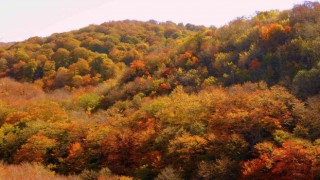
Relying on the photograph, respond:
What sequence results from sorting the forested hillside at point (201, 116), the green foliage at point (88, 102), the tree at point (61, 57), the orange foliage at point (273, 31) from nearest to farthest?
the forested hillside at point (201, 116) < the orange foliage at point (273, 31) < the green foliage at point (88, 102) < the tree at point (61, 57)

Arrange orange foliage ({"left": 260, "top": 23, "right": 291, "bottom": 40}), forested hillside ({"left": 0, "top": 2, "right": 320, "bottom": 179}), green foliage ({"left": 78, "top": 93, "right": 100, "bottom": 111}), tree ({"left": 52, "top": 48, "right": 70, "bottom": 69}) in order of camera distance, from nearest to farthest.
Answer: forested hillside ({"left": 0, "top": 2, "right": 320, "bottom": 179})
orange foliage ({"left": 260, "top": 23, "right": 291, "bottom": 40})
green foliage ({"left": 78, "top": 93, "right": 100, "bottom": 111})
tree ({"left": 52, "top": 48, "right": 70, "bottom": 69})

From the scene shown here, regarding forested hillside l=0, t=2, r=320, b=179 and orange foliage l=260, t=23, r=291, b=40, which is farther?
orange foliage l=260, t=23, r=291, b=40

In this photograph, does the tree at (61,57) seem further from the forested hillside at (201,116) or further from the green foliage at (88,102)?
the green foliage at (88,102)

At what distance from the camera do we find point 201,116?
4188cm

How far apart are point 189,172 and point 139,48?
93688mm

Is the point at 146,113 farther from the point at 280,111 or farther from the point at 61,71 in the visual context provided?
the point at 61,71

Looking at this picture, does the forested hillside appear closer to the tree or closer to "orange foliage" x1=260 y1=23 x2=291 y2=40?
"orange foliage" x1=260 y1=23 x2=291 y2=40

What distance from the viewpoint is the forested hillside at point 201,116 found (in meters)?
34.8

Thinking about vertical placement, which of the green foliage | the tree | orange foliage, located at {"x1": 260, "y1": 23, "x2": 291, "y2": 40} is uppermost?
orange foliage, located at {"x1": 260, "y1": 23, "x2": 291, "y2": 40}

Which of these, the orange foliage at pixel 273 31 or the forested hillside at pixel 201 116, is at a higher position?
the orange foliage at pixel 273 31

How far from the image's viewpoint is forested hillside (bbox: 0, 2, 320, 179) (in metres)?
34.8

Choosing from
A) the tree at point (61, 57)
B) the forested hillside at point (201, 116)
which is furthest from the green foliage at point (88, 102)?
the tree at point (61, 57)

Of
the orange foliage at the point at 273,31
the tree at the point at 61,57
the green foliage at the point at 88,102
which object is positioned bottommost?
the green foliage at the point at 88,102

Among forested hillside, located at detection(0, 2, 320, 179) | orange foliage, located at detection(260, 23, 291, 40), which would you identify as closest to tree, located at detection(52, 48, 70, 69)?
forested hillside, located at detection(0, 2, 320, 179)
